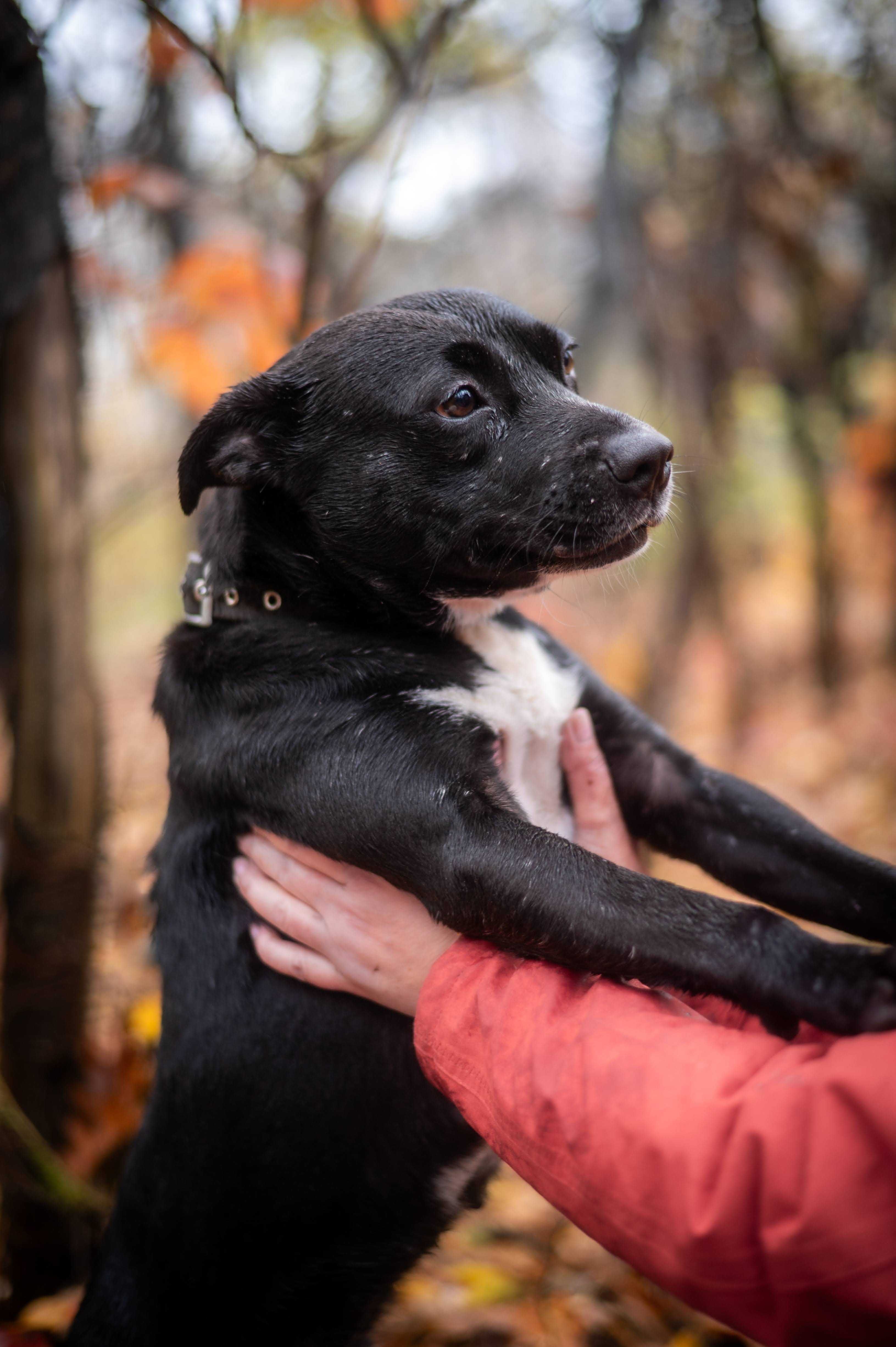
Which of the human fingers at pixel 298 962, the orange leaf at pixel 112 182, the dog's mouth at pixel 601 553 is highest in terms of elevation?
the orange leaf at pixel 112 182

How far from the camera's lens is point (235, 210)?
4.79 m

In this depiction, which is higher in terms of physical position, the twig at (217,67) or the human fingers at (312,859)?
the twig at (217,67)

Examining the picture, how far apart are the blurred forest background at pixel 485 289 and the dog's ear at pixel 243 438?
1.36 ft

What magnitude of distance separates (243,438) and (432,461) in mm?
405

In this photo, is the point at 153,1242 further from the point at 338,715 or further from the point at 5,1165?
the point at 338,715

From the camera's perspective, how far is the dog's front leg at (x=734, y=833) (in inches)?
69.2

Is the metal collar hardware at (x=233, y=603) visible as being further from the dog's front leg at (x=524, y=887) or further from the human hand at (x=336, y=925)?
the human hand at (x=336, y=925)

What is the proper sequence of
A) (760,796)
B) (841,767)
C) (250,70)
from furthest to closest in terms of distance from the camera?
(841,767) → (250,70) → (760,796)

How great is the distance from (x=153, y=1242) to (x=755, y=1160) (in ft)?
4.32

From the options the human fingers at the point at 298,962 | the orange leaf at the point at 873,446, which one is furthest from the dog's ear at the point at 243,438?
the orange leaf at the point at 873,446

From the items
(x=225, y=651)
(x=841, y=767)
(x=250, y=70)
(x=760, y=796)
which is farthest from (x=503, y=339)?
(x=841, y=767)

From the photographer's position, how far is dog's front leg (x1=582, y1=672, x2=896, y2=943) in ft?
5.77

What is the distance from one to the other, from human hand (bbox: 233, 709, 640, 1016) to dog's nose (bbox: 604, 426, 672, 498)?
779 mm

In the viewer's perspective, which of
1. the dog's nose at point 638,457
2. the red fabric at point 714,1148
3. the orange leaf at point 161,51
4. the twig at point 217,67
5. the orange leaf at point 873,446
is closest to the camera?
the red fabric at point 714,1148
